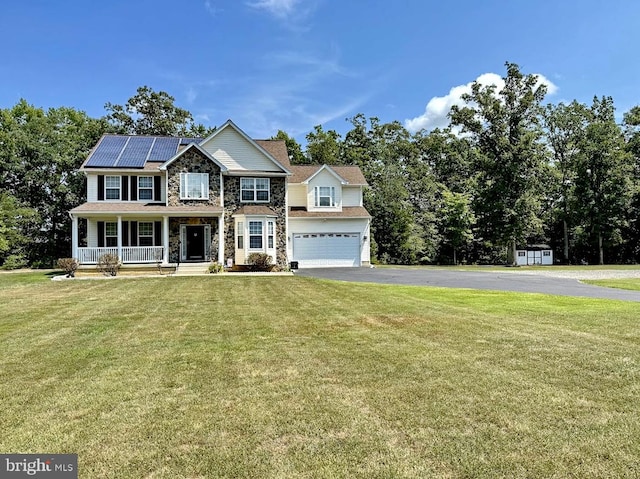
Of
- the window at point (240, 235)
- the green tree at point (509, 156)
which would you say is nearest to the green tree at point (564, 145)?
the green tree at point (509, 156)

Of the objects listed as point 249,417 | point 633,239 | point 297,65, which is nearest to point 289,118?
point 297,65

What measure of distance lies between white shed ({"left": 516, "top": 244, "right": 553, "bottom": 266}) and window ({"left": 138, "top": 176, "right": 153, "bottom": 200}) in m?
30.4

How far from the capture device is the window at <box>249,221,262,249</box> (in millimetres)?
24391

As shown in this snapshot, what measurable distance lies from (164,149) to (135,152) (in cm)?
175

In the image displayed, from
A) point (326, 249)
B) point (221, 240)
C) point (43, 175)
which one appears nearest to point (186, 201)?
point (221, 240)

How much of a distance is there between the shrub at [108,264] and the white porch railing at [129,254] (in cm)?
80

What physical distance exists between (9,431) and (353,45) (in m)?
20.3

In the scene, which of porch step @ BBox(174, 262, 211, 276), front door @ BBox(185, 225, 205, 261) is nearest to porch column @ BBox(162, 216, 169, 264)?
porch step @ BBox(174, 262, 211, 276)

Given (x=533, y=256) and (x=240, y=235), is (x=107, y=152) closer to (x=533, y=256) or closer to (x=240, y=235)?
(x=240, y=235)

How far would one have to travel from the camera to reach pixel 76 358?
19.3 feet

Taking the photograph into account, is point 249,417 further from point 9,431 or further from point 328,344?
point 328,344

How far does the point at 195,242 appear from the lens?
2455 centimetres

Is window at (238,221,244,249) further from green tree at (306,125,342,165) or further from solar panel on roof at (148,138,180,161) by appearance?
green tree at (306,125,342,165)

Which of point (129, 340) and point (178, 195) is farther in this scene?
point (178, 195)
